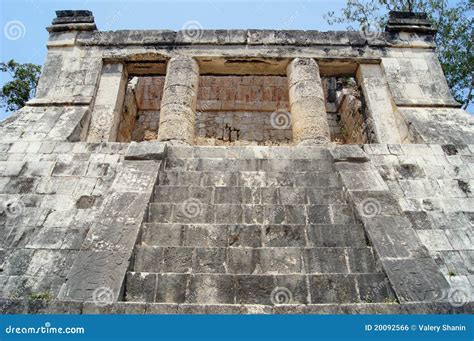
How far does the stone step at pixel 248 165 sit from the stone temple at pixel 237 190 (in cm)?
3

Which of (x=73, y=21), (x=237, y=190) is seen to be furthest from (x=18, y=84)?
(x=237, y=190)

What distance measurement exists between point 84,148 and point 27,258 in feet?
9.42

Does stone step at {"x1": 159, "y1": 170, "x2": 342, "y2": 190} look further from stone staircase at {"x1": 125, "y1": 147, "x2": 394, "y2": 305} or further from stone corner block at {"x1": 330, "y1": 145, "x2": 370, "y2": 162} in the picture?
stone corner block at {"x1": 330, "y1": 145, "x2": 370, "y2": 162}

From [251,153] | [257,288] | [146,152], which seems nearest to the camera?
[257,288]

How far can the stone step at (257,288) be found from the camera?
4.32m

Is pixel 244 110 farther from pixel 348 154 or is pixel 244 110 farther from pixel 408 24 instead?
A: pixel 348 154

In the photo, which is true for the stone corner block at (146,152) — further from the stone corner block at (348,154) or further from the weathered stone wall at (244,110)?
the weathered stone wall at (244,110)

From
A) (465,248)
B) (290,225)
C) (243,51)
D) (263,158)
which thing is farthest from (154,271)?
(243,51)

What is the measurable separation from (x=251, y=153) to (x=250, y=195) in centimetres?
149

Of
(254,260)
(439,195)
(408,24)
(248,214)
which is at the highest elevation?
(408,24)

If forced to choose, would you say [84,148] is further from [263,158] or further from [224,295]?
[224,295]

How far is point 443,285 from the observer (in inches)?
172

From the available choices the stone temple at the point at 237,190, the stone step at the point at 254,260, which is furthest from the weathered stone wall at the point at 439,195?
the stone step at the point at 254,260

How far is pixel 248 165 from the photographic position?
23.3 feet
